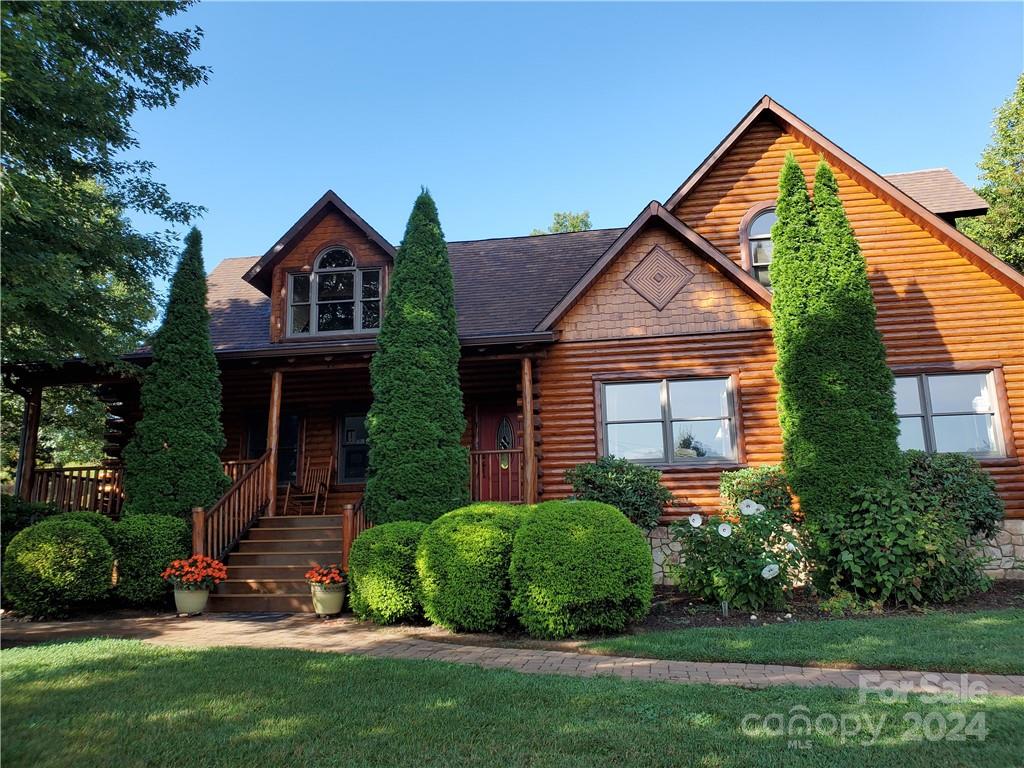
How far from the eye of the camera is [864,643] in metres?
6.48

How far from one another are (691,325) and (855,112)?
5217 millimetres

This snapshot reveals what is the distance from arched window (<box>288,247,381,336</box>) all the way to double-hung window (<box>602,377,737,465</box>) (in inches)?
198

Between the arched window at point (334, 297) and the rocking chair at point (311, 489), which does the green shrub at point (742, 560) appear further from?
the rocking chair at point (311, 489)

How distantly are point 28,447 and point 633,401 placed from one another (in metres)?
11.2

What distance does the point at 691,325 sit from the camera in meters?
11.5

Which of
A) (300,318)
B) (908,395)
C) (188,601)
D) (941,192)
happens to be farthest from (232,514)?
(941,192)

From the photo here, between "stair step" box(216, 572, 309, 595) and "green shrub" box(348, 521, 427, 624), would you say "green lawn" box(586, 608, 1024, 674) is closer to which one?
"green shrub" box(348, 521, 427, 624)

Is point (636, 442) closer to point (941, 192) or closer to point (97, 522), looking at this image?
point (97, 522)

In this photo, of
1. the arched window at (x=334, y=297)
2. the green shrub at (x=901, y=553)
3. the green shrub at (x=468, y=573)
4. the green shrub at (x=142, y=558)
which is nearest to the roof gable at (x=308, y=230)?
the arched window at (x=334, y=297)

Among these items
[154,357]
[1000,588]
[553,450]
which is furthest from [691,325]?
[154,357]

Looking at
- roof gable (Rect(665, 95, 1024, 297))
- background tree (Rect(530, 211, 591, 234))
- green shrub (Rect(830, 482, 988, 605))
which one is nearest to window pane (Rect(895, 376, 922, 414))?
roof gable (Rect(665, 95, 1024, 297))

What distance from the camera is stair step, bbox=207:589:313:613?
9328 millimetres

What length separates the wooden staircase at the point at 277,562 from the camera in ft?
30.8

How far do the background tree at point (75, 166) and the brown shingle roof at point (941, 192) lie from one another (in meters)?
15.0
